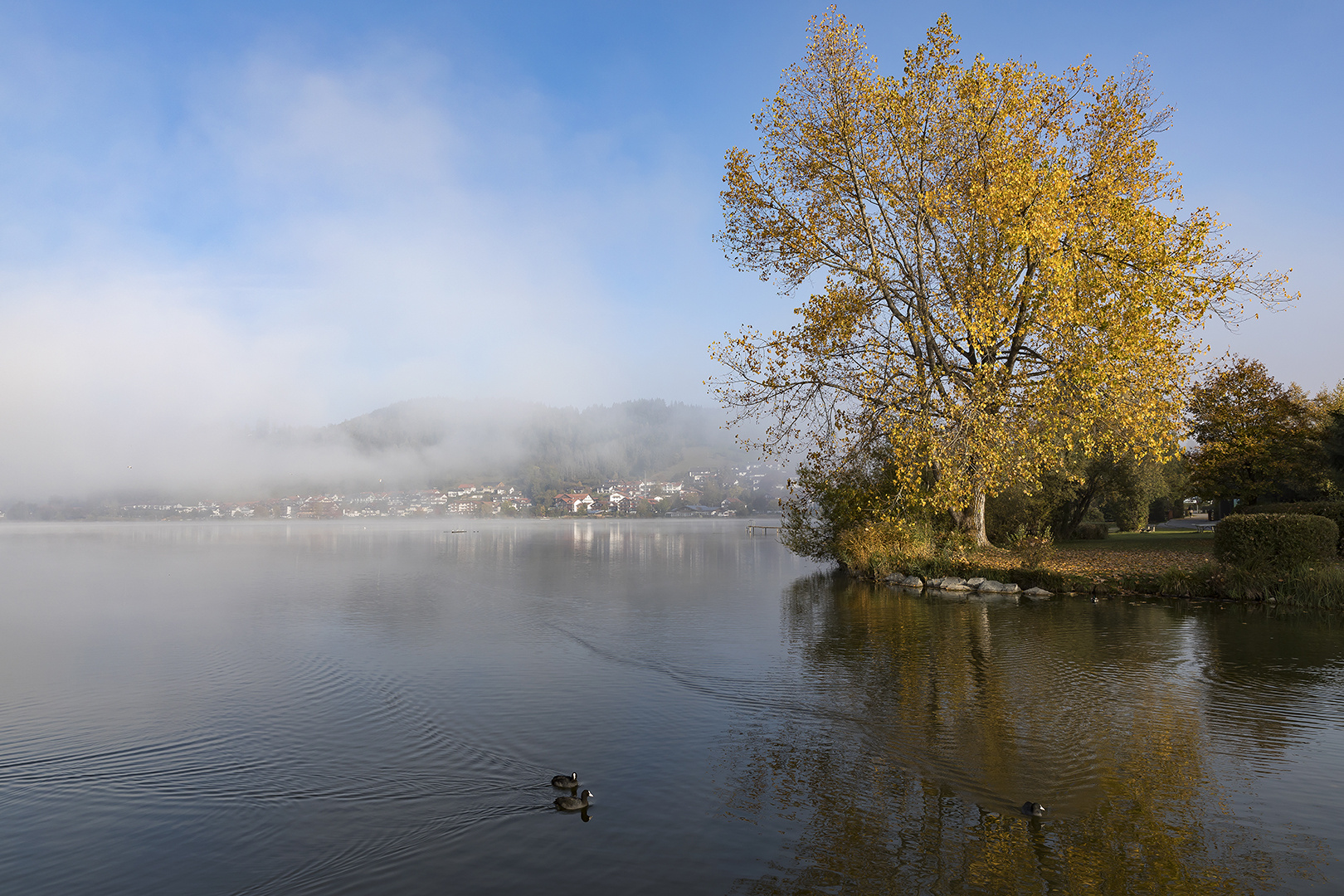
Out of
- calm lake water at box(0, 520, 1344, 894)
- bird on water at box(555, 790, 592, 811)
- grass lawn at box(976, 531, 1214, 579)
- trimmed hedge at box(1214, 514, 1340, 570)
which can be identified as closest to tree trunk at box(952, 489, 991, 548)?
grass lawn at box(976, 531, 1214, 579)

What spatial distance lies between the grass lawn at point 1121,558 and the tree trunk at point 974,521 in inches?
23.8

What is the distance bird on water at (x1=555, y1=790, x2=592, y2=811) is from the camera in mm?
6930

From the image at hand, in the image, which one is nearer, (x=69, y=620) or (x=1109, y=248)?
(x=69, y=620)

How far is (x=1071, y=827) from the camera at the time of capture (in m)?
6.24

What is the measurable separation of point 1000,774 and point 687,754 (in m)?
3.11

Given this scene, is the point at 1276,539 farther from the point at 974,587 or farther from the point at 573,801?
the point at 573,801

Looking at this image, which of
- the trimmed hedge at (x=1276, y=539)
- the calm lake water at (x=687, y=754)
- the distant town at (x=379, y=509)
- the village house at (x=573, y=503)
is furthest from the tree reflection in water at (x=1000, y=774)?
the village house at (x=573, y=503)

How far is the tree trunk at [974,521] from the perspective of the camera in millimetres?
24984

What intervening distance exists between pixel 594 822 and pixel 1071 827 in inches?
152

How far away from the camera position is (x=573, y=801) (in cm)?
698

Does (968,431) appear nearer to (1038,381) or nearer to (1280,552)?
(1038,381)

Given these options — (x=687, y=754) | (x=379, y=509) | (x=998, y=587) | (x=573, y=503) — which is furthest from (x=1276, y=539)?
(x=379, y=509)

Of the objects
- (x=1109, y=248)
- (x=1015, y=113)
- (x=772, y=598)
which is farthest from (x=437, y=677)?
(x=1015, y=113)

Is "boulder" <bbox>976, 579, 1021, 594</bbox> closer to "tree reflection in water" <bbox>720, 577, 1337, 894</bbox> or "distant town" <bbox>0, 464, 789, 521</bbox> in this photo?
"tree reflection in water" <bbox>720, 577, 1337, 894</bbox>
